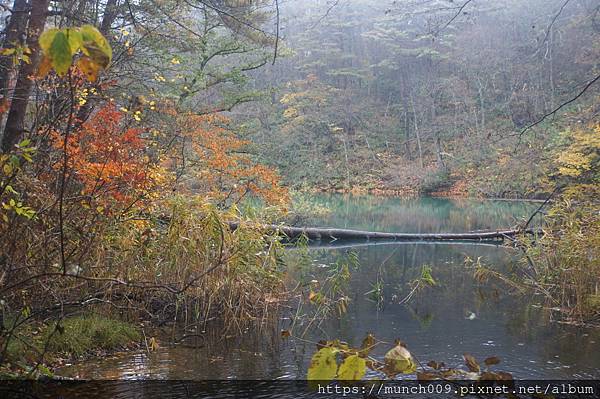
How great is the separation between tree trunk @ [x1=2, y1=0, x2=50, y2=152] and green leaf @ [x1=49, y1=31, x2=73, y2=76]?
3.40 m

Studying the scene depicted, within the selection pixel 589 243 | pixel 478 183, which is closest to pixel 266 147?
pixel 478 183

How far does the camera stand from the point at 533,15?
3123cm

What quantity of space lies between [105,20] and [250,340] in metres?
5.73

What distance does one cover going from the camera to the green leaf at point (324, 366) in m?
1.44

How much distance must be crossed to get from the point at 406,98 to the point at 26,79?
3457 cm

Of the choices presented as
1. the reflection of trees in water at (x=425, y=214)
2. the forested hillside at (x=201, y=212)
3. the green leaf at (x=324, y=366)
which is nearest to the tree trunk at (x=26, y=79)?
the forested hillside at (x=201, y=212)

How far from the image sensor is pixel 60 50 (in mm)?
1312

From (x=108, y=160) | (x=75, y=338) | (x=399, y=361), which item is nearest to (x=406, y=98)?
(x=108, y=160)

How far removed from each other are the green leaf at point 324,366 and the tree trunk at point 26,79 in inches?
146

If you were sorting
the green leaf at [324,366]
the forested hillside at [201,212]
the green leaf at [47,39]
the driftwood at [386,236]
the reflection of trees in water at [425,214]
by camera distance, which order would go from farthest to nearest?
the reflection of trees in water at [425,214] < the driftwood at [386,236] < the forested hillside at [201,212] < the green leaf at [324,366] < the green leaf at [47,39]

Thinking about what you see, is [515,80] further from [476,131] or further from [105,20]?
[105,20]

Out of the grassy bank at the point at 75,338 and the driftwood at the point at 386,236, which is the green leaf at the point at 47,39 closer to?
the grassy bank at the point at 75,338

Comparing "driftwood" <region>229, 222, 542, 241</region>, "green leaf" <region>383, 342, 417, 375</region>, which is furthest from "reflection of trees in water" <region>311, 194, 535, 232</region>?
"green leaf" <region>383, 342, 417, 375</region>

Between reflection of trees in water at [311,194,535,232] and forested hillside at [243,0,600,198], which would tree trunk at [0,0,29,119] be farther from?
forested hillside at [243,0,600,198]
